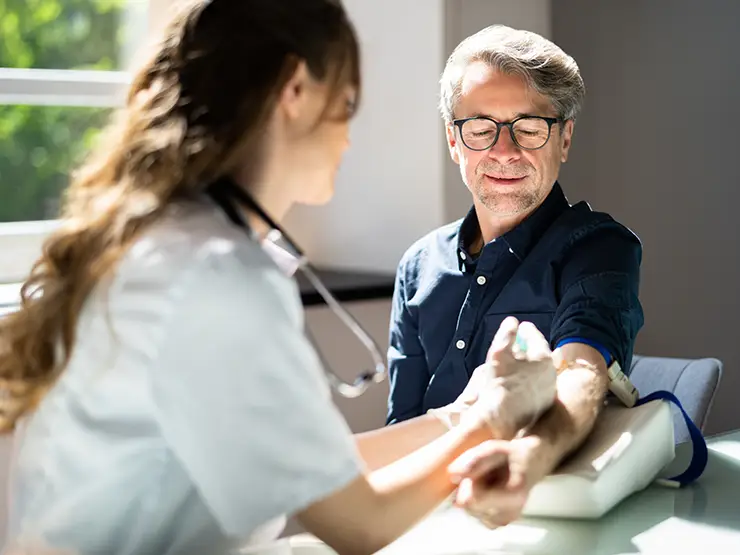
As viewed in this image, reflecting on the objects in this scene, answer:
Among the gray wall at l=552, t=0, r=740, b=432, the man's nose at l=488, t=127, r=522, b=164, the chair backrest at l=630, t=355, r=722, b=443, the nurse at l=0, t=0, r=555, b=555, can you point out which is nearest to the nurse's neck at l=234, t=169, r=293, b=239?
the nurse at l=0, t=0, r=555, b=555

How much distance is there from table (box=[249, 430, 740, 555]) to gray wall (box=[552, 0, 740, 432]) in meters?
1.80

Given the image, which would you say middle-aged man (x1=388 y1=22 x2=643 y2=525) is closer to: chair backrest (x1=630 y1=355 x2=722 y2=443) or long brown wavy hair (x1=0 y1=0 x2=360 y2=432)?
chair backrest (x1=630 y1=355 x2=722 y2=443)

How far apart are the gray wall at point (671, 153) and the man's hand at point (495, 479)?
2070mm

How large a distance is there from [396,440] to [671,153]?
75.2 inches

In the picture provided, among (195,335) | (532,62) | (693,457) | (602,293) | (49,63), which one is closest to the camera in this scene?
(195,335)

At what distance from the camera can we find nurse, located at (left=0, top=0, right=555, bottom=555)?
3.07 feet

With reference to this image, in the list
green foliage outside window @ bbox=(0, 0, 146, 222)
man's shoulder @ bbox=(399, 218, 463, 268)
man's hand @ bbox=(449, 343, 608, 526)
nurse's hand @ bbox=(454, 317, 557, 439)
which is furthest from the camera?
green foliage outside window @ bbox=(0, 0, 146, 222)

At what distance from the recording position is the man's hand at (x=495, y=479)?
3.75 feet

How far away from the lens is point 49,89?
277 cm

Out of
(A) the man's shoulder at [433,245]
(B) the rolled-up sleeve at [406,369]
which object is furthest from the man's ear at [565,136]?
(B) the rolled-up sleeve at [406,369]

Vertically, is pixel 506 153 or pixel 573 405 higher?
pixel 506 153

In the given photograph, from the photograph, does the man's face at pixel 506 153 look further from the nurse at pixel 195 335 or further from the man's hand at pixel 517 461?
the nurse at pixel 195 335

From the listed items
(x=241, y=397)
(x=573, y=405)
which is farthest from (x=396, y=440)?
(x=241, y=397)

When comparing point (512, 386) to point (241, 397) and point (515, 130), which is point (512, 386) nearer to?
point (241, 397)
